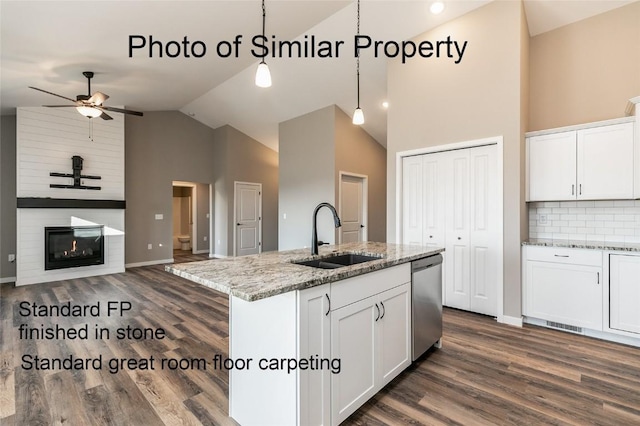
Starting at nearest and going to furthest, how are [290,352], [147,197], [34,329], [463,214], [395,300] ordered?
[290,352], [395,300], [34,329], [463,214], [147,197]

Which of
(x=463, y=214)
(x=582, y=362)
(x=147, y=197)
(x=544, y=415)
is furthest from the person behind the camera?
(x=147, y=197)

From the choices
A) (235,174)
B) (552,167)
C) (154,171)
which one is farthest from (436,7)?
(154,171)

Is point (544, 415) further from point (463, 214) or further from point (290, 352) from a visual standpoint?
point (463, 214)

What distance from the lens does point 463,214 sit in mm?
3748

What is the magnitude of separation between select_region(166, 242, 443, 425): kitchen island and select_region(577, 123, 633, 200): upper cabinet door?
2619 millimetres

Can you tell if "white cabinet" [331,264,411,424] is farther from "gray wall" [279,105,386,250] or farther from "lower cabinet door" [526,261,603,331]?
"gray wall" [279,105,386,250]

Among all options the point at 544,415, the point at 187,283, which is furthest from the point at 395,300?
the point at 187,283

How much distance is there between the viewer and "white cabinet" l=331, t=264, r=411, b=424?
65.3 inches

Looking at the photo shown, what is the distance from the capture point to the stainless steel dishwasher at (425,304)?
2.34 m

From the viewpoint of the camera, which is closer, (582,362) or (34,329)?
(582,362)

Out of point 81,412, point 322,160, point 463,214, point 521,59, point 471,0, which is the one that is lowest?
point 81,412

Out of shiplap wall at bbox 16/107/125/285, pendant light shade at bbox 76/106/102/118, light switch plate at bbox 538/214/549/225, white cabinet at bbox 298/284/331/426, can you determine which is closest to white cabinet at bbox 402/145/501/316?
light switch plate at bbox 538/214/549/225

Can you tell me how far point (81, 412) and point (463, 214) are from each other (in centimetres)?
392

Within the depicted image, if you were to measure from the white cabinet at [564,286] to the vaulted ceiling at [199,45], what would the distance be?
272cm
